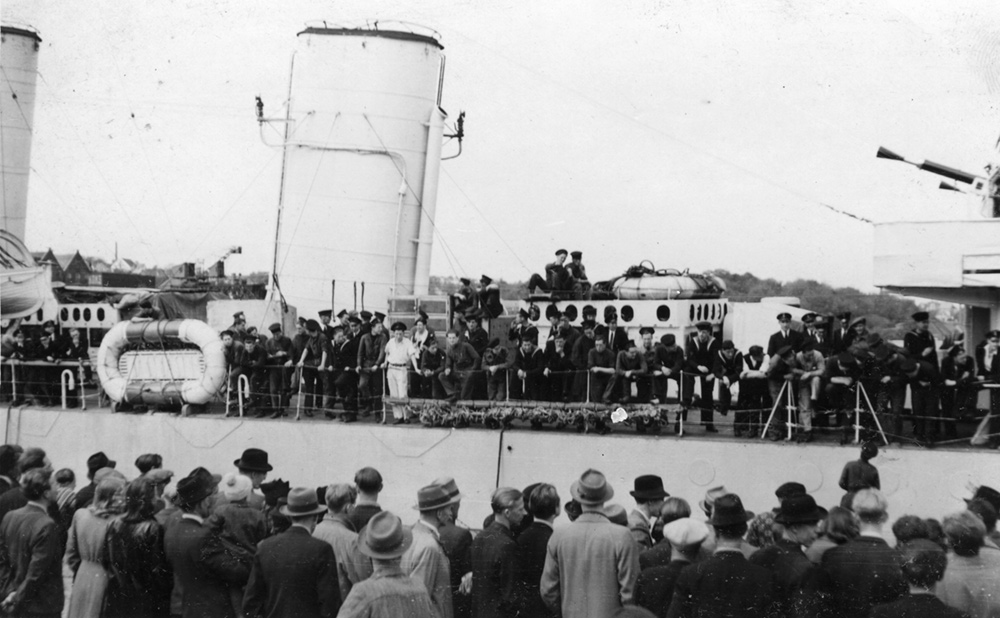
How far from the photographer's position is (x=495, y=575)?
5180 millimetres

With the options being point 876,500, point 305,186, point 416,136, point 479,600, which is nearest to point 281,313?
point 305,186

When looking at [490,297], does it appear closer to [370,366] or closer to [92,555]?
[370,366]

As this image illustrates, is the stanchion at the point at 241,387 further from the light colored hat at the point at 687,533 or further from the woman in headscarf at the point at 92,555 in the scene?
the light colored hat at the point at 687,533

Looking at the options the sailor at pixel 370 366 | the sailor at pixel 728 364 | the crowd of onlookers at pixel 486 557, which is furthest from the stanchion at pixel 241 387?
the crowd of onlookers at pixel 486 557

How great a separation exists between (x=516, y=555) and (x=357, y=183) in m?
12.6

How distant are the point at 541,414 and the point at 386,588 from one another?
7.62 m

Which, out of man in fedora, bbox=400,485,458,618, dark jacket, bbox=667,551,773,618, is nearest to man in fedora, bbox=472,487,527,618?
man in fedora, bbox=400,485,458,618

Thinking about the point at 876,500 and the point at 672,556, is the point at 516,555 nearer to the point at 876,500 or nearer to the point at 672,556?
the point at 672,556

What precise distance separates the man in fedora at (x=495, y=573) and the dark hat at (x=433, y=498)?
294 mm

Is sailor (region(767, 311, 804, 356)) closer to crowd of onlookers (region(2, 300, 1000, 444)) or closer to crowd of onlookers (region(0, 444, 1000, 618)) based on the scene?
crowd of onlookers (region(2, 300, 1000, 444))

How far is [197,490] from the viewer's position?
534 centimetres

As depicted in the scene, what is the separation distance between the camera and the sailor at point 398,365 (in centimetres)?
1220

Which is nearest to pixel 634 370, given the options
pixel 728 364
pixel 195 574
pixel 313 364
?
pixel 728 364

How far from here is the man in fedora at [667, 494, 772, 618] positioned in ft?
14.1
